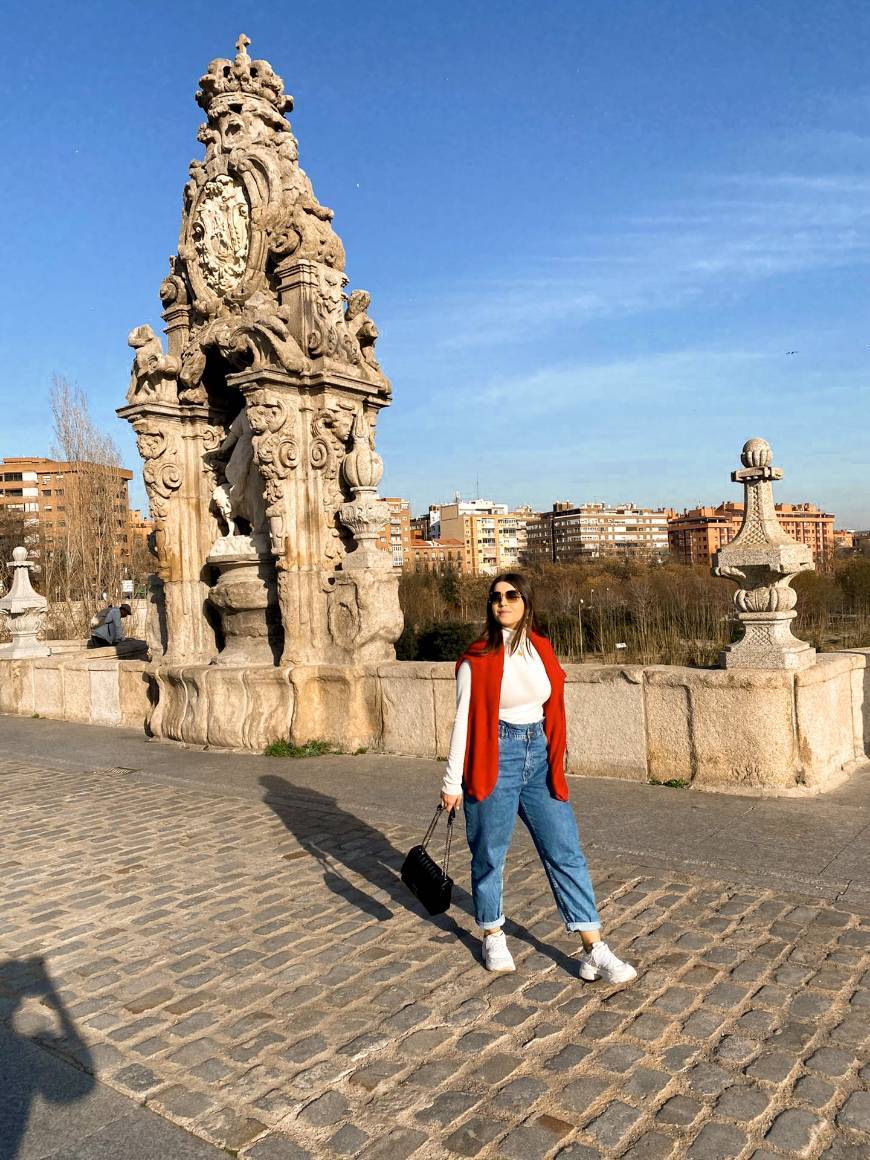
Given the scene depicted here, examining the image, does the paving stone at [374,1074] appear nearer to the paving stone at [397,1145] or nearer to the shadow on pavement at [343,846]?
the paving stone at [397,1145]

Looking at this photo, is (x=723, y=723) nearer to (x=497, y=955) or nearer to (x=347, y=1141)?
(x=497, y=955)

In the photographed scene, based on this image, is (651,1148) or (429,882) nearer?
(651,1148)

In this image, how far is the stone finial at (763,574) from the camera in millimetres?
6133

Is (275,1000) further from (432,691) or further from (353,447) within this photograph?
(353,447)

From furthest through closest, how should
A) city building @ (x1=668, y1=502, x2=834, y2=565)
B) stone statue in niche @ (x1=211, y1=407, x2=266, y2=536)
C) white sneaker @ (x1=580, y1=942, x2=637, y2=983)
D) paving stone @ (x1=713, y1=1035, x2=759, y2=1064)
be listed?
city building @ (x1=668, y1=502, x2=834, y2=565)
stone statue in niche @ (x1=211, y1=407, x2=266, y2=536)
white sneaker @ (x1=580, y1=942, x2=637, y2=983)
paving stone @ (x1=713, y1=1035, x2=759, y2=1064)

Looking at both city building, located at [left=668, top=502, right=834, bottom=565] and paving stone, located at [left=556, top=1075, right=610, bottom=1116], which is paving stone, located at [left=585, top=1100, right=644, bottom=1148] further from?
city building, located at [left=668, top=502, right=834, bottom=565]

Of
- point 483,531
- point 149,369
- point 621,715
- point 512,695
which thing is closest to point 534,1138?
point 512,695

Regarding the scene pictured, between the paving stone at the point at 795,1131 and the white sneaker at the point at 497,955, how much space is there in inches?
50.5

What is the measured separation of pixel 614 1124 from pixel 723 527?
88707 mm

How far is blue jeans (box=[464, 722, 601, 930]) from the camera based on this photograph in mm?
3635

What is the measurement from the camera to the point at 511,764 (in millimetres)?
3672

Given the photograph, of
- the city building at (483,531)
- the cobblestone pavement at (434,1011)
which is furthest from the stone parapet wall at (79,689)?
the city building at (483,531)

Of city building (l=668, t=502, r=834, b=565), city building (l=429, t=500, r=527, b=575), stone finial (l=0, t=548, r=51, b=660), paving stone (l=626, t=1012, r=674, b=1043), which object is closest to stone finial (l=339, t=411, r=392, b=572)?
paving stone (l=626, t=1012, r=674, b=1043)

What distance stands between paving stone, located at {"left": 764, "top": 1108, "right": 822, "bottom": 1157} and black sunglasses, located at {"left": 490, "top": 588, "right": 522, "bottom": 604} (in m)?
1.97
